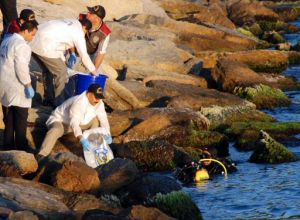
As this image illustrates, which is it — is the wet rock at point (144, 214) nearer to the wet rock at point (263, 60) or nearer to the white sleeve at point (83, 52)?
the white sleeve at point (83, 52)

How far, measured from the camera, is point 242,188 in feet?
46.5

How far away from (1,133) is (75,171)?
2.95 m

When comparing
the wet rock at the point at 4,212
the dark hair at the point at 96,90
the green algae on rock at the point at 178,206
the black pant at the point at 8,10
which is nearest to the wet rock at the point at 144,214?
the green algae on rock at the point at 178,206

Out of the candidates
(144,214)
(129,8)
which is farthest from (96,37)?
(129,8)

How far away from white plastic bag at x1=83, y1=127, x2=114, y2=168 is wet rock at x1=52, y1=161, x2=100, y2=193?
61.5 inches

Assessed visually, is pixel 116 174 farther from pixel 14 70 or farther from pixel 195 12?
pixel 195 12

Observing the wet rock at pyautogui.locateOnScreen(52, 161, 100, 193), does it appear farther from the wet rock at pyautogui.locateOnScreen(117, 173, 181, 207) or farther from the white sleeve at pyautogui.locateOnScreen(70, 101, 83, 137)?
the white sleeve at pyautogui.locateOnScreen(70, 101, 83, 137)

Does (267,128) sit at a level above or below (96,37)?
below

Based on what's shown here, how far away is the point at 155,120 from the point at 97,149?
2.67 metres

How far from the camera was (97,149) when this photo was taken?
46.3ft

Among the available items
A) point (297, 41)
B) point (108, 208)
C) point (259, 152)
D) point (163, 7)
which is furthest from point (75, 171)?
point (163, 7)

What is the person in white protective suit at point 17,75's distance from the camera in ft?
44.3

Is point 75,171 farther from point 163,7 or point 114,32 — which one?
point 163,7

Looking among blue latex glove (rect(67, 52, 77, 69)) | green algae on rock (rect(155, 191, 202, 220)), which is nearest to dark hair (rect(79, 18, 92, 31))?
blue latex glove (rect(67, 52, 77, 69))
